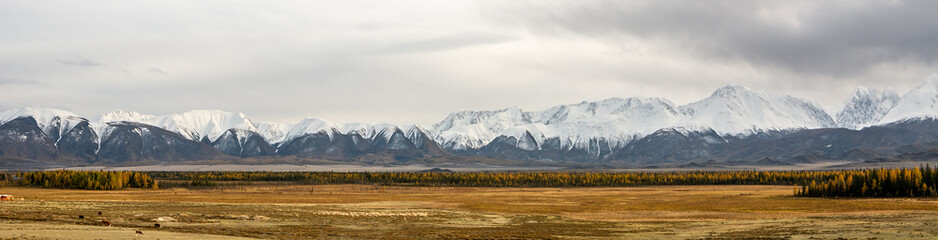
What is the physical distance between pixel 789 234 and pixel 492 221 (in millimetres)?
25349

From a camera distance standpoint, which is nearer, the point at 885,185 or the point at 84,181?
the point at 885,185

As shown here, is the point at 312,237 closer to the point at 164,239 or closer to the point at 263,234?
the point at 263,234

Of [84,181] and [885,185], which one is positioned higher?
[885,185]

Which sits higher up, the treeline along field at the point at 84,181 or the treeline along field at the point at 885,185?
the treeline along field at the point at 885,185

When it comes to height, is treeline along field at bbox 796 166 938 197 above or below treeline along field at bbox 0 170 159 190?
above

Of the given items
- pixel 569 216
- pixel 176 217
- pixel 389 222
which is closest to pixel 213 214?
pixel 176 217

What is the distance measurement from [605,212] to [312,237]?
136ft

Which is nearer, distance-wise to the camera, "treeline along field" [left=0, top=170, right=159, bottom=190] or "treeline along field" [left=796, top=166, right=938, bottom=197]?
"treeline along field" [left=796, top=166, right=938, bottom=197]

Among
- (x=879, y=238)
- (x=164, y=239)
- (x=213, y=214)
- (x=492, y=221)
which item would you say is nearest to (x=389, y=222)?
(x=492, y=221)

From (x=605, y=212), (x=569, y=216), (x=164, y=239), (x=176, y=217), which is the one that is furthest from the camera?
(x=605, y=212)

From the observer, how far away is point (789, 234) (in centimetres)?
5344

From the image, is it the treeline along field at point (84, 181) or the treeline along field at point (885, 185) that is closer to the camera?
the treeline along field at point (885, 185)

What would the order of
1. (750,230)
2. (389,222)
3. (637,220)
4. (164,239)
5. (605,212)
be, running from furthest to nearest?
(605,212) < (637,220) < (389,222) < (750,230) < (164,239)

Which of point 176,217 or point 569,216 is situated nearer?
point 176,217
